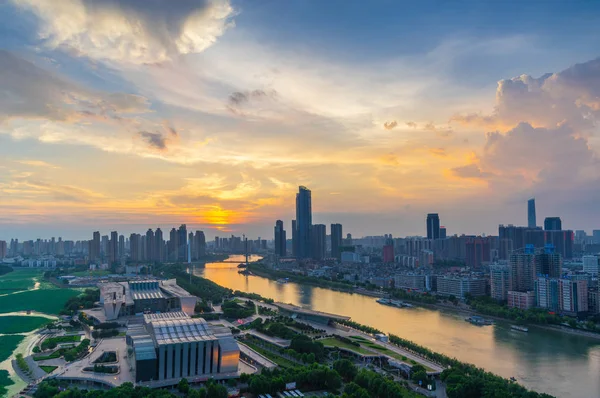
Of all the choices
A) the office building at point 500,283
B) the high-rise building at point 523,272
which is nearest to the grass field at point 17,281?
the office building at point 500,283

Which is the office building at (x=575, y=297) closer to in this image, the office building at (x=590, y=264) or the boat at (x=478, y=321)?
the boat at (x=478, y=321)

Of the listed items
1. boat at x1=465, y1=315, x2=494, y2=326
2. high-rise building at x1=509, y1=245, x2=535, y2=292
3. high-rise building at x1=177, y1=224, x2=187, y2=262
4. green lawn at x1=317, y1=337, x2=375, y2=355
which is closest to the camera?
green lawn at x1=317, y1=337, x2=375, y2=355

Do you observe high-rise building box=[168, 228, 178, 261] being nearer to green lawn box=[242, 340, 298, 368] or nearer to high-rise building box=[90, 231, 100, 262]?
high-rise building box=[90, 231, 100, 262]

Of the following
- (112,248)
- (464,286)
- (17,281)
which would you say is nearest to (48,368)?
(464,286)

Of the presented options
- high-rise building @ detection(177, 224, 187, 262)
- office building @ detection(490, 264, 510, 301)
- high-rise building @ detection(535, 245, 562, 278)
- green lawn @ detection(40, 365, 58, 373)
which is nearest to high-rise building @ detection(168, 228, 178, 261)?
high-rise building @ detection(177, 224, 187, 262)

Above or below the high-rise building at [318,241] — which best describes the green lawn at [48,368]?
below

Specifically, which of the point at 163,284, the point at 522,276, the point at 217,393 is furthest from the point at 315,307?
the point at 217,393

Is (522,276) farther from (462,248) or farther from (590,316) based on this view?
(462,248)
